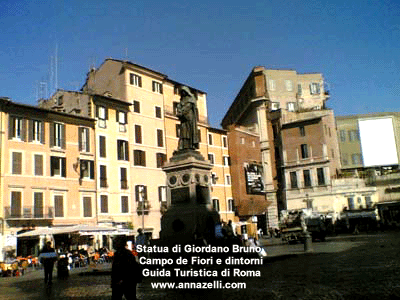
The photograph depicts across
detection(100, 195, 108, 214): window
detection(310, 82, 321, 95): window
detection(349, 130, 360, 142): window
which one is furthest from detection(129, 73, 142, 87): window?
detection(349, 130, 360, 142): window

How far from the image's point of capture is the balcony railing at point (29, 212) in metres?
33.9

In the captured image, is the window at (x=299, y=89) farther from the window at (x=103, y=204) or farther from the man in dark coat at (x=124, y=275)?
the man in dark coat at (x=124, y=275)

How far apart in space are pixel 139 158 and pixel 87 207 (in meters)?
8.42

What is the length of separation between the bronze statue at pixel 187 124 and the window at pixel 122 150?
25.7 meters

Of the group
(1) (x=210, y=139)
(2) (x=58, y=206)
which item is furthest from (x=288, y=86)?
(2) (x=58, y=206)

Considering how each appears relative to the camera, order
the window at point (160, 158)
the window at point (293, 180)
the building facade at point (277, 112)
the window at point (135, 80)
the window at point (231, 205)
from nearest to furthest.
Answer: the window at point (135, 80) → the window at point (160, 158) → the window at point (231, 205) → the window at point (293, 180) → the building facade at point (277, 112)

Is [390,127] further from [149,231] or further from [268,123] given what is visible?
[149,231]

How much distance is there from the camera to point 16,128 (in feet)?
118

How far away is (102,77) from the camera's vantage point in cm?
4888

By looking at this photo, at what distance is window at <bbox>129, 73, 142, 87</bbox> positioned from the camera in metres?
46.9

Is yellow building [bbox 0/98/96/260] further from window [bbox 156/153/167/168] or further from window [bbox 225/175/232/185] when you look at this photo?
window [bbox 225/175/232/185]

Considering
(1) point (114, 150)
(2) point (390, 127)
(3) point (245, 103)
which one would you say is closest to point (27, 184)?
(1) point (114, 150)

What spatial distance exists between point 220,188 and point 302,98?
22466mm

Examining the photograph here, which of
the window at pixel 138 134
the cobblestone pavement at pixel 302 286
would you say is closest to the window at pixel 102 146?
the window at pixel 138 134
